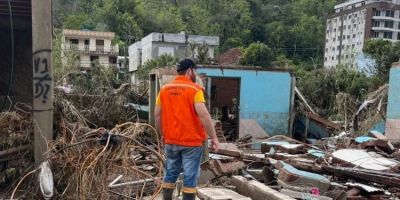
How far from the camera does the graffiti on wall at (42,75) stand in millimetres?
5977

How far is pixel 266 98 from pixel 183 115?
10516 millimetres

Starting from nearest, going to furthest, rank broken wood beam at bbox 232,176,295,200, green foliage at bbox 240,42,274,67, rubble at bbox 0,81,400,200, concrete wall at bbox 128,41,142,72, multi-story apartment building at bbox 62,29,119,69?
broken wood beam at bbox 232,176,295,200 → rubble at bbox 0,81,400,200 → green foliage at bbox 240,42,274,67 → concrete wall at bbox 128,41,142,72 → multi-story apartment building at bbox 62,29,119,69

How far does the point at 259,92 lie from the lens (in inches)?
592

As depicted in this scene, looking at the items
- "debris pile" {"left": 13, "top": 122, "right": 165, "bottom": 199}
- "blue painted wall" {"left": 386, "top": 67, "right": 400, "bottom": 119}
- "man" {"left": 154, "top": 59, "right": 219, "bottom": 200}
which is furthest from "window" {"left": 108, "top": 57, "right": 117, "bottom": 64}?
"man" {"left": 154, "top": 59, "right": 219, "bottom": 200}

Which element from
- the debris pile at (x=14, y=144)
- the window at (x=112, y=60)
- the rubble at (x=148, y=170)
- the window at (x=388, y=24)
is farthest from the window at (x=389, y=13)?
the debris pile at (x=14, y=144)

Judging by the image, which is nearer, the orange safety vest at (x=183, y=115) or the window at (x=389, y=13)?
the orange safety vest at (x=183, y=115)

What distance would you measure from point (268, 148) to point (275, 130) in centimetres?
580

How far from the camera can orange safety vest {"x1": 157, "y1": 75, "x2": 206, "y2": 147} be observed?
16.2ft

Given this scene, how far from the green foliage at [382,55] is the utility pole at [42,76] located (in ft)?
64.7

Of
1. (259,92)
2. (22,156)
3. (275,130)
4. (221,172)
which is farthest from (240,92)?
(22,156)

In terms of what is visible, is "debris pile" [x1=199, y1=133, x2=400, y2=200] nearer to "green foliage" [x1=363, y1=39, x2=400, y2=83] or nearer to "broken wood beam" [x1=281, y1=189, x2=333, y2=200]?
"broken wood beam" [x1=281, y1=189, x2=333, y2=200]

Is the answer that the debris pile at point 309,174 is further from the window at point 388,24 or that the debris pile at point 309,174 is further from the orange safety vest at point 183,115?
the window at point 388,24

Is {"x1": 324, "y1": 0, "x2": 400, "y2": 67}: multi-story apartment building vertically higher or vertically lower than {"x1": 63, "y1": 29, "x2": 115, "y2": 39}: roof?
higher

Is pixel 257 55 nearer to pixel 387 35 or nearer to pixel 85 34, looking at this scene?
pixel 85 34
